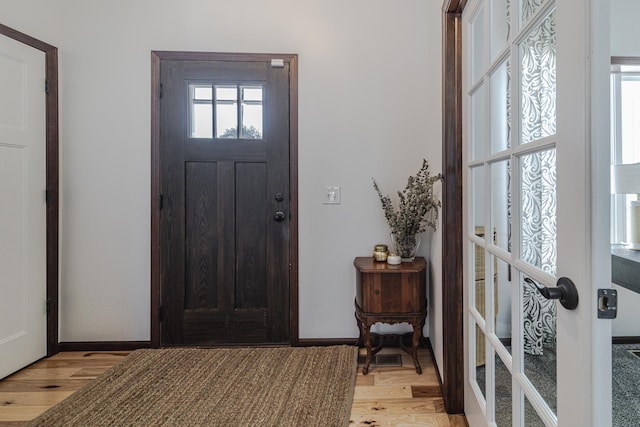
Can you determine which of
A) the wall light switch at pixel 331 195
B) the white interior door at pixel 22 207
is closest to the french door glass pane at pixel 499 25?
the wall light switch at pixel 331 195

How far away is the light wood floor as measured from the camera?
156cm

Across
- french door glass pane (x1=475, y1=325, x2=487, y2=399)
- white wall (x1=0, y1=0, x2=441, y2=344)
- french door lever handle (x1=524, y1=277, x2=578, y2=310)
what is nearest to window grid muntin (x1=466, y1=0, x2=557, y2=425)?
french door lever handle (x1=524, y1=277, x2=578, y2=310)

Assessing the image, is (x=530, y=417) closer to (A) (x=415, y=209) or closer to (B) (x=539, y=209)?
(B) (x=539, y=209)

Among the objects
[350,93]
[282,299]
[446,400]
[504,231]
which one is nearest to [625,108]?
[504,231]

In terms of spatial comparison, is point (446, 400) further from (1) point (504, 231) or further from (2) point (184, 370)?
(2) point (184, 370)

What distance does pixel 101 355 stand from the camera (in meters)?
2.20

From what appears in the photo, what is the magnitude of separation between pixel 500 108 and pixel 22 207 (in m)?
2.52

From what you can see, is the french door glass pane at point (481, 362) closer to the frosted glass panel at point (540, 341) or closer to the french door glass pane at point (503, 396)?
the french door glass pane at point (503, 396)

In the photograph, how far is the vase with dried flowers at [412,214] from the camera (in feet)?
6.43

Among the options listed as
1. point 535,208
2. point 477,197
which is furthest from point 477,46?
point 535,208

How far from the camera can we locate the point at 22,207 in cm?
202

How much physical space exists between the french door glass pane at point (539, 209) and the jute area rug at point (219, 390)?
1.11 metres

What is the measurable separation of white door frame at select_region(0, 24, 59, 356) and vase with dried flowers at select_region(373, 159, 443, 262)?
204 centimetres

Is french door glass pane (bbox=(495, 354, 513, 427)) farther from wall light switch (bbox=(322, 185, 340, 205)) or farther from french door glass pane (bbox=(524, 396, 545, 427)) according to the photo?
wall light switch (bbox=(322, 185, 340, 205))
